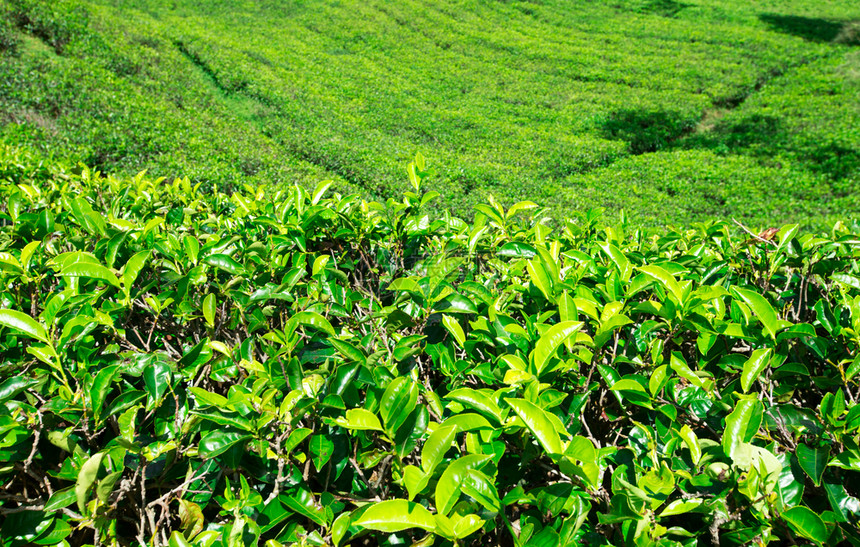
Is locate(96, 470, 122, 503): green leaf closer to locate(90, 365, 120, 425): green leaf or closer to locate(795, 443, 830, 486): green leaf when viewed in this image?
locate(90, 365, 120, 425): green leaf

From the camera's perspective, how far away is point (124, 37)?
12.3 metres

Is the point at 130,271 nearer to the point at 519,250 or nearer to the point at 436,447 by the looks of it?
the point at 436,447

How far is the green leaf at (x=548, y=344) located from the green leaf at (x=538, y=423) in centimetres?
22

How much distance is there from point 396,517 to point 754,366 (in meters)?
0.89

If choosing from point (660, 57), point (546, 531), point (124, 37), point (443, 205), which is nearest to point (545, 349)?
point (546, 531)

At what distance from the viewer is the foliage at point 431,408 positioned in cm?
91

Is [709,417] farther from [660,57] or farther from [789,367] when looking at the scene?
[660,57]

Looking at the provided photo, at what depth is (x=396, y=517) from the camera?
2.67ft

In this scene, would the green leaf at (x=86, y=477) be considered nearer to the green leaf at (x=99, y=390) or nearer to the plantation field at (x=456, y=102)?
the green leaf at (x=99, y=390)

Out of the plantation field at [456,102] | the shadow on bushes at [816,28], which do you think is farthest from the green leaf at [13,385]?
the shadow on bushes at [816,28]

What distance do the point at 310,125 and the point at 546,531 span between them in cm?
1130

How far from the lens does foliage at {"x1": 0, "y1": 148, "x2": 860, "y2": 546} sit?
91 centimetres

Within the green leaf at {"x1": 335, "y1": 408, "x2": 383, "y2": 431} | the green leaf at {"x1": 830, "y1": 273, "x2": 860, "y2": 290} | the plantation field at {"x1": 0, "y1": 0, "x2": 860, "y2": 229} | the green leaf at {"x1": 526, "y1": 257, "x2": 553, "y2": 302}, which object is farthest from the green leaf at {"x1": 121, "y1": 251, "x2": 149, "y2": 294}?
the plantation field at {"x1": 0, "y1": 0, "x2": 860, "y2": 229}

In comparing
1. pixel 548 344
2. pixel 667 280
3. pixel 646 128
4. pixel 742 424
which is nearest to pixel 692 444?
pixel 742 424
